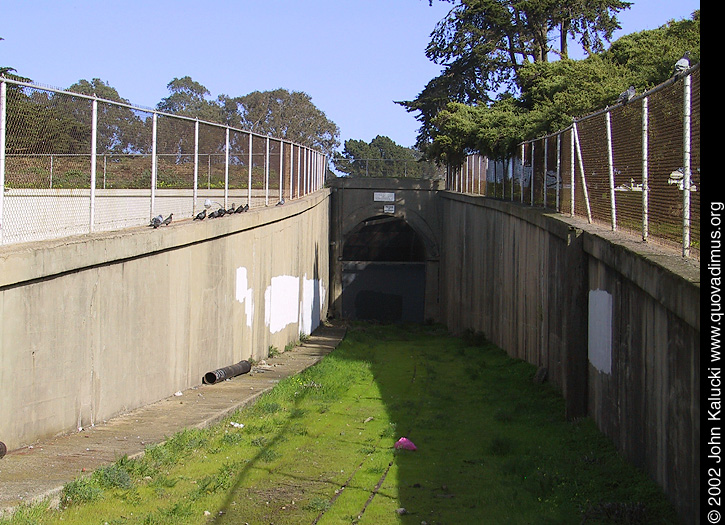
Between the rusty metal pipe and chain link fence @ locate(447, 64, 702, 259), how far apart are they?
6.01 metres

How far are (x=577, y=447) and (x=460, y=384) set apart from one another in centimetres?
583

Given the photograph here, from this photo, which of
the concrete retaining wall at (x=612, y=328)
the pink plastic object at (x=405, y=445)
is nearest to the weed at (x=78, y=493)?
the pink plastic object at (x=405, y=445)

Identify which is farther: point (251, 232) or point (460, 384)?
point (251, 232)

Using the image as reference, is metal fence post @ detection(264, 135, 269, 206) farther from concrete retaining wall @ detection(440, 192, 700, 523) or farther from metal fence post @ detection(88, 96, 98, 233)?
metal fence post @ detection(88, 96, 98, 233)

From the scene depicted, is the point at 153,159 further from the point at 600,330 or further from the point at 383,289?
the point at 383,289

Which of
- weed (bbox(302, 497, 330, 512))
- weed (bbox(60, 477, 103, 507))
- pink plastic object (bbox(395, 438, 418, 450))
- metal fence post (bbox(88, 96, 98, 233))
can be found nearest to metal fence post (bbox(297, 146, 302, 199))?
metal fence post (bbox(88, 96, 98, 233))

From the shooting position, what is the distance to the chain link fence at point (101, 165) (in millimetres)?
8156

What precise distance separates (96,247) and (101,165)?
65.9 inches

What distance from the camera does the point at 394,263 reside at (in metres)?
38.1

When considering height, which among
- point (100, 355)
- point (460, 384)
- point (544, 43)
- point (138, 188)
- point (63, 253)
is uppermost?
point (544, 43)

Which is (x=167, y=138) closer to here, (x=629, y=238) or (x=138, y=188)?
(x=138, y=188)

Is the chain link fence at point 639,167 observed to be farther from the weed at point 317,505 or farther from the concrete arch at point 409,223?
the concrete arch at point 409,223

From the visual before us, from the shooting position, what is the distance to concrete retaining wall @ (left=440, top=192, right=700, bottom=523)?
19.2 feet

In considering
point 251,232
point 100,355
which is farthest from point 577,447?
point 251,232
